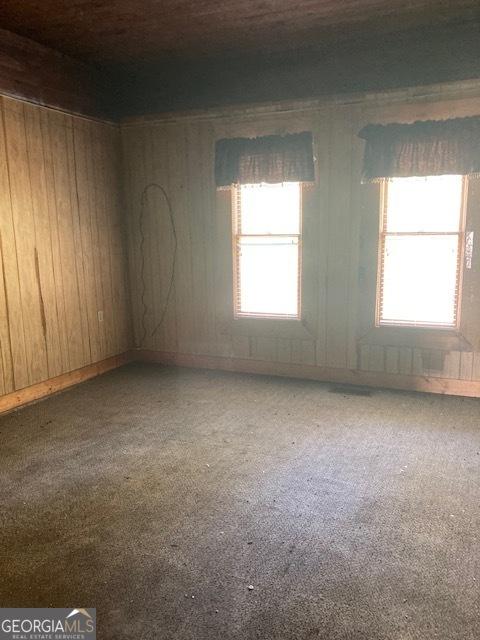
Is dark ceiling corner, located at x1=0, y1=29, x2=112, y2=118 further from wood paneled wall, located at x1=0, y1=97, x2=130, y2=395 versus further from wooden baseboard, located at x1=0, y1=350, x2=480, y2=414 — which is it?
wooden baseboard, located at x1=0, y1=350, x2=480, y2=414

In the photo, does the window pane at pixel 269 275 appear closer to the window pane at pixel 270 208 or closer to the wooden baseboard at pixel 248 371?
the window pane at pixel 270 208

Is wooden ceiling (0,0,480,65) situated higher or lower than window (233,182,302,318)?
higher

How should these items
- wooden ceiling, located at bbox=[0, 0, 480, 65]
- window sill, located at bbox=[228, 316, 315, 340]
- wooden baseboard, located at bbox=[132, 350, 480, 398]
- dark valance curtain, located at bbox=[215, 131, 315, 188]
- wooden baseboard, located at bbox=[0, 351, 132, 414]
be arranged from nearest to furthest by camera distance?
wooden ceiling, located at bbox=[0, 0, 480, 65], wooden baseboard, located at bbox=[0, 351, 132, 414], wooden baseboard, located at bbox=[132, 350, 480, 398], dark valance curtain, located at bbox=[215, 131, 315, 188], window sill, located at bbox=[228, 316, 315, 340]

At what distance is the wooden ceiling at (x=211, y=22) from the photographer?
11.0 ft

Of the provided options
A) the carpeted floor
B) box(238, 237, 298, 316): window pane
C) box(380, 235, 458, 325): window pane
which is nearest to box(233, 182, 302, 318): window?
box(238, 237, 298, 316): window pane

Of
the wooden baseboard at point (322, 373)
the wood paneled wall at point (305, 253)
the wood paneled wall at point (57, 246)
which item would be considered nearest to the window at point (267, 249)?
the wood paneled wall at point (305, 253)

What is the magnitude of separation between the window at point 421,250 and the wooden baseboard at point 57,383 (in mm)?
2657

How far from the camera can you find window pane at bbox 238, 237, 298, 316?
458 cm

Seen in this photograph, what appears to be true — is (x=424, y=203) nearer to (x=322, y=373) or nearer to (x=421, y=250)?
(x=421, y=250)

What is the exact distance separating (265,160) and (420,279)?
1689 mm

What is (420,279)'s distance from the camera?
13.6ft

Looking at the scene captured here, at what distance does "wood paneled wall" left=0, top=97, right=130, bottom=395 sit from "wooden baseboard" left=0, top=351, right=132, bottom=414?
0.17 feet

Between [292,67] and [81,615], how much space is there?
13.9 feet

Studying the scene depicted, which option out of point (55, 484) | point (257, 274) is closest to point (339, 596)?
point (55, 484)
